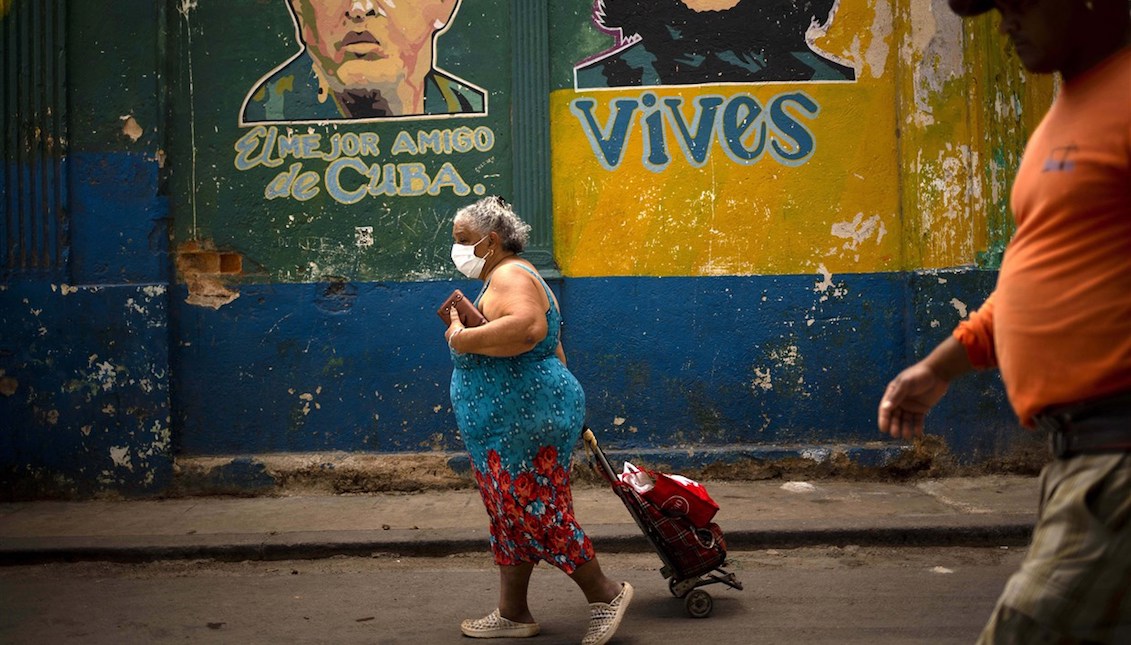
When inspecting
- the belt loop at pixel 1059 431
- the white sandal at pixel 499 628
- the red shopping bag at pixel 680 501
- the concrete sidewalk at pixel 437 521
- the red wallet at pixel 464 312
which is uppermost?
the red wallet at pixel 464 312

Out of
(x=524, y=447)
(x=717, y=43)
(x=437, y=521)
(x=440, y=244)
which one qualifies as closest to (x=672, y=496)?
(x=524, y=447)

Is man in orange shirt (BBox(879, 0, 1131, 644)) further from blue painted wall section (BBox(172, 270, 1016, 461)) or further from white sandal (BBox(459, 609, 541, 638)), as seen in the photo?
blue painted wall section (BBox(172, 270, 1016, 461))

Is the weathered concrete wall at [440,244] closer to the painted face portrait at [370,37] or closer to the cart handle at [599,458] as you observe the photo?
the painted face portrait at [370,37]

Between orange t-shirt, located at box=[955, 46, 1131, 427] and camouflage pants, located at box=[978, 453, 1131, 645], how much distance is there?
0.18 meters

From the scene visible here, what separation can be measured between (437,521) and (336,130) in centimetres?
273

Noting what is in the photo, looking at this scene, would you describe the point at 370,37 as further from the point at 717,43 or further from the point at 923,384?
the point at 923,384

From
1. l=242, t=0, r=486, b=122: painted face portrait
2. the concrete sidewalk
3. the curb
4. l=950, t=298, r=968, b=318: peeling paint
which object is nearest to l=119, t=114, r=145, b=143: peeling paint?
l=242, t=0, r=486, b=122: painted face portrait

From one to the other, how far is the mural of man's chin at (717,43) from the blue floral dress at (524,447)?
3.54 m

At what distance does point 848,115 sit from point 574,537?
13.9 ft

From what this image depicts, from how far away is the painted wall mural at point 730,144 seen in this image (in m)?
7.66

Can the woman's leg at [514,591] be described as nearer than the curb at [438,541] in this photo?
Yes

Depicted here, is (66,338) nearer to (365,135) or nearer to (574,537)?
(365,135)

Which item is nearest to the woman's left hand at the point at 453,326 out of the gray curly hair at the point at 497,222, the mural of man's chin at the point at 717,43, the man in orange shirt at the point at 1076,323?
the gray curly hair at the point at 497,222

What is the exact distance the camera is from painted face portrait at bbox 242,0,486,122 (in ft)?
25.4
